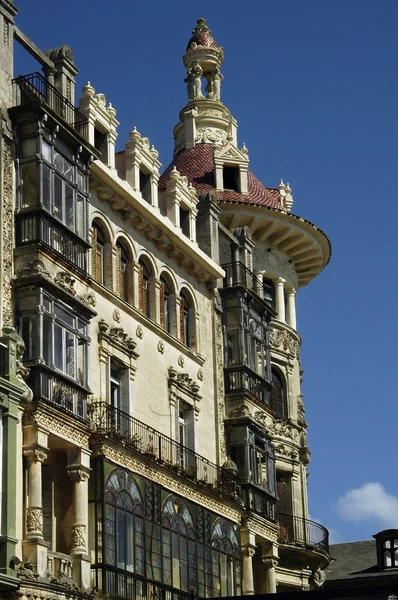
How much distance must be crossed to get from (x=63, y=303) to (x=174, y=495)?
7357mm

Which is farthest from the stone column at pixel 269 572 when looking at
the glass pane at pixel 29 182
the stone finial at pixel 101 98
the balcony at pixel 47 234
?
the glass pane at pixel 29 182

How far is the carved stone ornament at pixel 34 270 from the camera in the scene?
34781 mm

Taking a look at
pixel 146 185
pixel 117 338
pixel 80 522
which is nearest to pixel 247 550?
pixel 117 338

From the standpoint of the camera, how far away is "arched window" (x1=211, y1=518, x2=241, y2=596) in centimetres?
4159

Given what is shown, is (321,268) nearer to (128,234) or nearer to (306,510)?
(306,510)

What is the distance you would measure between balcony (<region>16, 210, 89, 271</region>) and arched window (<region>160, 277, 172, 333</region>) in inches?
262

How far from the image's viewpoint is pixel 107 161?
4109 centimetres

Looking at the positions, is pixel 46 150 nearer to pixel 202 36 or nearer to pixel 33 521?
pixel 33 521

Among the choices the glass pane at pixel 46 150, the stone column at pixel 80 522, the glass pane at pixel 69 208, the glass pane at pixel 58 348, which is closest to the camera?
the stone column at pixel 80 522

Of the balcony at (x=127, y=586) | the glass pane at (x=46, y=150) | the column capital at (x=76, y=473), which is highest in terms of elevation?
the glass pane at (x=46, y=150)

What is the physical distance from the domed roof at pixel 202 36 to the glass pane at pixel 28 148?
2571cm

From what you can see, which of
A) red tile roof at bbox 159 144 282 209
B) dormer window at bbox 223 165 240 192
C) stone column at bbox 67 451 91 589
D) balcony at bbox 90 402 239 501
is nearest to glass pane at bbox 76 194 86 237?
balcony at bbox 90 402 239 501

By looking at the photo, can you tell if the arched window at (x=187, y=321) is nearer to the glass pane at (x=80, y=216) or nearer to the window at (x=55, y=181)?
the glass pane at (x=80, y=216)

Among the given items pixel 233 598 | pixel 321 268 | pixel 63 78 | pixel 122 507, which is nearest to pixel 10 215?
pixel 63 78
